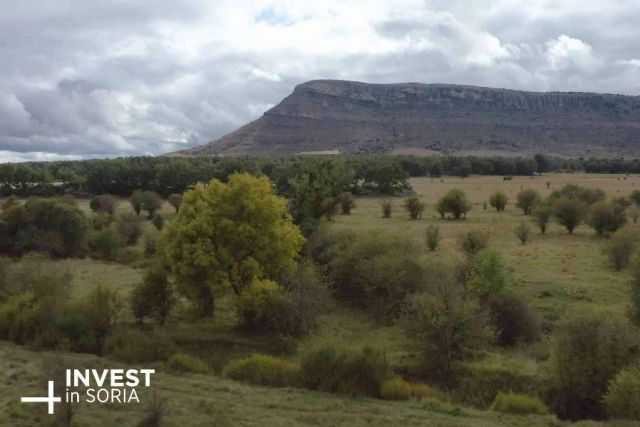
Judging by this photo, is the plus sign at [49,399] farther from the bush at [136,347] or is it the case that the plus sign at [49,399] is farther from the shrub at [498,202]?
the shrub at [498,202]

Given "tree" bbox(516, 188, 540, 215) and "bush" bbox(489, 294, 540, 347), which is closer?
"bush" bbox(489, 294, 540, 347)

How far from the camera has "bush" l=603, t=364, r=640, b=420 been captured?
55.4 feet

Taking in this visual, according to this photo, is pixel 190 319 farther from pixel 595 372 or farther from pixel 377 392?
pixel 595 372

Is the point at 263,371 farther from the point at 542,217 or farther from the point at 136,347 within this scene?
the point at 542,217

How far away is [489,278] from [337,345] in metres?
9.39

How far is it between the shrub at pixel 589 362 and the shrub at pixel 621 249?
16840 mm

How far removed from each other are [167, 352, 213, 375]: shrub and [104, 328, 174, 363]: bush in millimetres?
1119

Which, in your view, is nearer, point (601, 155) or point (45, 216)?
point (45, 216)

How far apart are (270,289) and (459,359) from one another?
8.97 metres

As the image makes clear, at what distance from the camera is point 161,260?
100 ft

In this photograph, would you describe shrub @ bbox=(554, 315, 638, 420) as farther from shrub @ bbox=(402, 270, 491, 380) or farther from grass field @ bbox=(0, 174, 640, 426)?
shrub @ bbox=(402, 270, 491, 380)

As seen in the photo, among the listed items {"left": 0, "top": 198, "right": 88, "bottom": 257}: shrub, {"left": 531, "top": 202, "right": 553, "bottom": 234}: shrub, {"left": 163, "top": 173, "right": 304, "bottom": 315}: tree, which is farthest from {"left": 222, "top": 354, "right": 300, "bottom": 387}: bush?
{"left": 531, "top": 202, "right": 553, "bottom": 234}: shrub

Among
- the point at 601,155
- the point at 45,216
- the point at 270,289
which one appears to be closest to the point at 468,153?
the point at 601,155

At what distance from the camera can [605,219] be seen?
48.5m
